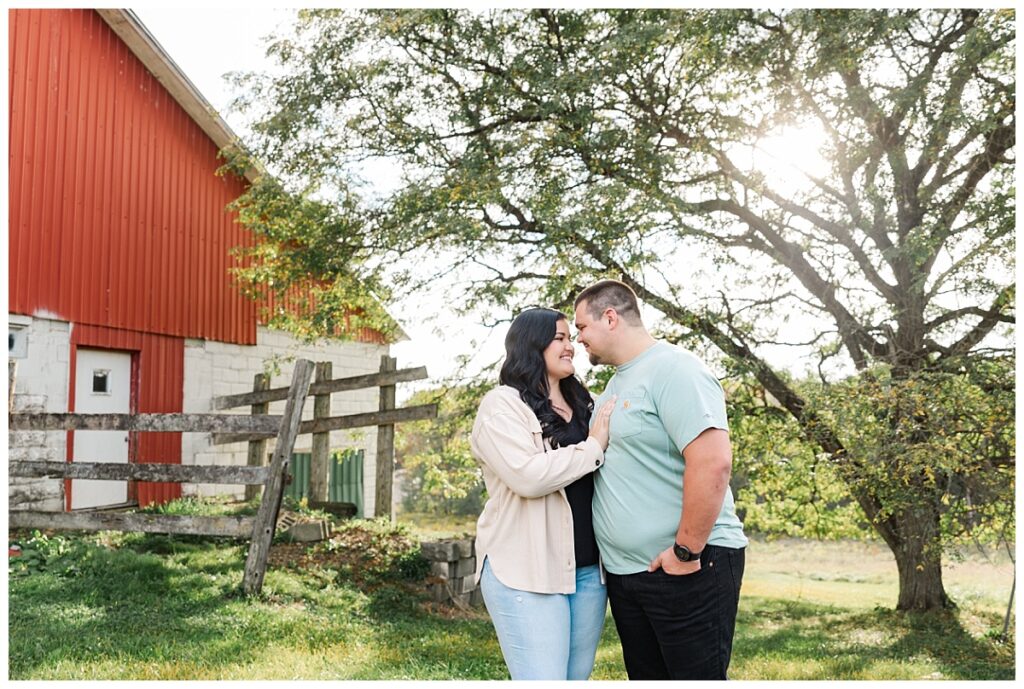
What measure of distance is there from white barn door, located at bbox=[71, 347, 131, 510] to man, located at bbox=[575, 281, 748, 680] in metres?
10.3

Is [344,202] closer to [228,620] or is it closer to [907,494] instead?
[228,620]

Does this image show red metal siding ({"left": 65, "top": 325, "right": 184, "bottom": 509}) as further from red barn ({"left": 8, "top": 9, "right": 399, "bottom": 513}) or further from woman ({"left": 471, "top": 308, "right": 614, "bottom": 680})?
woman ({"left": 471, "top": 308, "right": 614, "bottom": 680})

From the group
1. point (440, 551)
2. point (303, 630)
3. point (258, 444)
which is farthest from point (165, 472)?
point (258, 444)

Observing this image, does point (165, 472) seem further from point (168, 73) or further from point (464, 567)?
point (168, 73)

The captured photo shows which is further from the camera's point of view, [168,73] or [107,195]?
[168,73]

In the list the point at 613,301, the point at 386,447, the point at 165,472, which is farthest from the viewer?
the point at 386,447

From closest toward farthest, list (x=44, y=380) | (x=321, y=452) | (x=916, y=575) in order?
(x=916, y=575)
(x=44, y=380)
(x=321, y=452)

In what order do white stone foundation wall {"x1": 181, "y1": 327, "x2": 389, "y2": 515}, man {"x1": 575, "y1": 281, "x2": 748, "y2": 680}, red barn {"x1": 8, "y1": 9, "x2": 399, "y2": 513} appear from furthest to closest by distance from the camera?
white stone foundation wall {"x1": 181, "y1": 327, "x2": 389, "y2": 515}
red barn {"x1": 8, "y1": 9, "x2": 399, "y2": 513}
man {"x1": 575, "y1": 281, "x2": 748, "y2": 680}

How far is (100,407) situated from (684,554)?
11010 mm

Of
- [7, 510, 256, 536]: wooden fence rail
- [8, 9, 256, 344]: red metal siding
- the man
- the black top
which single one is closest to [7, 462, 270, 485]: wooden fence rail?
[7, 510, 256, 536]: wooden fence rail

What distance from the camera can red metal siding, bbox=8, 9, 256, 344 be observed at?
11148mm

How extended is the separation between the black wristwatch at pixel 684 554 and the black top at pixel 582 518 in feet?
1.18

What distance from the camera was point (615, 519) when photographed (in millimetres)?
3262

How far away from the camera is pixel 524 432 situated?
129 inches
